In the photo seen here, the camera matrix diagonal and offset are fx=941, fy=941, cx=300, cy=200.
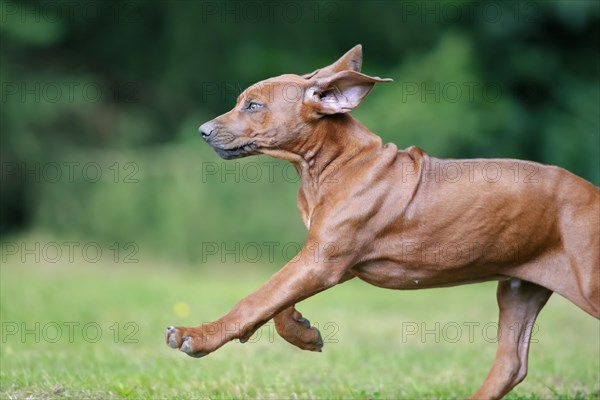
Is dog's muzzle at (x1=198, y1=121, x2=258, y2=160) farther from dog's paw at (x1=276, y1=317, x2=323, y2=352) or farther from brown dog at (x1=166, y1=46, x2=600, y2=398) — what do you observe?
dog's paw at (x1=276, y1=317, x2=323, y2=352)

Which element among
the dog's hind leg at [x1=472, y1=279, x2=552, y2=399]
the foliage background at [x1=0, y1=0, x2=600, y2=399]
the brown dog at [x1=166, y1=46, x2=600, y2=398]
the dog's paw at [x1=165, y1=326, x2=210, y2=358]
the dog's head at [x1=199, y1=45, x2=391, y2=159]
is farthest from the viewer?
the foliage background at [x1=0, y1=0, x2=600, y2=399]

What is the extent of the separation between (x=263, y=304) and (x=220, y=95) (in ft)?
47.5

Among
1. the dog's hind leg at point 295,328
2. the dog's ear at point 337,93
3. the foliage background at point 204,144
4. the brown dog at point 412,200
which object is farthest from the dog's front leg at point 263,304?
the foliage background at point 204,144

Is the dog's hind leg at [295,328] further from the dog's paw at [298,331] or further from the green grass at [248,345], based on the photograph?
the green grass at [248,345]

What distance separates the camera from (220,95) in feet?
62.2

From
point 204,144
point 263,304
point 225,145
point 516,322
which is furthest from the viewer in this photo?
point 204,144

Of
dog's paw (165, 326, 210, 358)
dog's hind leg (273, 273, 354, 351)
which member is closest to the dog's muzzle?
dog's hind leg (273, 273, 354, 351)

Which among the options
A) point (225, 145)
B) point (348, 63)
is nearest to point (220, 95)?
point (348, 63)

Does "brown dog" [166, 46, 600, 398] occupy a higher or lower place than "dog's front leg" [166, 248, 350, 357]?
higher

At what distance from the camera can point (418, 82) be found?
17062 mm

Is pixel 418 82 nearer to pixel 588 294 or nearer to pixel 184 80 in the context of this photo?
pixel 184 80

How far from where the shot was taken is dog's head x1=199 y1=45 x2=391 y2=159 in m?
5.23

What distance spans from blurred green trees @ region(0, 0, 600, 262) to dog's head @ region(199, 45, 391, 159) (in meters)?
9.38

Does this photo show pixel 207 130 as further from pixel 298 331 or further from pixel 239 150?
pixel 298 331
